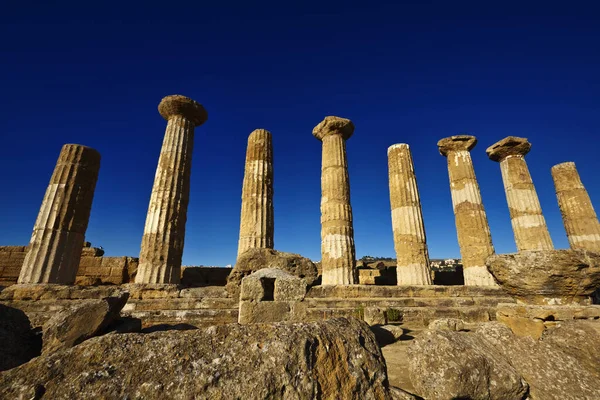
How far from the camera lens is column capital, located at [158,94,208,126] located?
36.0ft

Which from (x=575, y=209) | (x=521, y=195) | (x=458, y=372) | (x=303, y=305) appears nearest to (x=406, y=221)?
(x=521, y=195)

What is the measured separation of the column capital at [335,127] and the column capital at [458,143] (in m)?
4.62

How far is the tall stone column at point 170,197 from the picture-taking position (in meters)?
9.12

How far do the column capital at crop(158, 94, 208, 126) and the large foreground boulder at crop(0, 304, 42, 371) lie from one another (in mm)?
8944

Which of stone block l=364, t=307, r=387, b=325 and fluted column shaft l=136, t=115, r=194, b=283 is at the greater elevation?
fluted column shaft l=136, t=115, r=194, b=283

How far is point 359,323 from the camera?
7.38ft

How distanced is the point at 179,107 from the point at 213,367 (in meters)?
Answer: 11.5

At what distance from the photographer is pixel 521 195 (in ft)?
43.7

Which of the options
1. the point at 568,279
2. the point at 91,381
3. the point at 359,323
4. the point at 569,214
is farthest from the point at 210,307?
the point at 569,214

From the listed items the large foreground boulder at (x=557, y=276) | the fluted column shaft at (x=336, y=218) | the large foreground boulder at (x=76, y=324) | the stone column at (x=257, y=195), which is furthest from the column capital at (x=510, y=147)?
the large foreground boulder at (x=76, y=324)

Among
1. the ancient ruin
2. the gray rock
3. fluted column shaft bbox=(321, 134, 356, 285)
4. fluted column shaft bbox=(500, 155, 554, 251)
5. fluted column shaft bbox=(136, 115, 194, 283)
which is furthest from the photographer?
fluted column shaft bbox=(500, 155, 554, 251)

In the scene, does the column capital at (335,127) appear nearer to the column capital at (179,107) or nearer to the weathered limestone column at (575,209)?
the column capital at (179,107)

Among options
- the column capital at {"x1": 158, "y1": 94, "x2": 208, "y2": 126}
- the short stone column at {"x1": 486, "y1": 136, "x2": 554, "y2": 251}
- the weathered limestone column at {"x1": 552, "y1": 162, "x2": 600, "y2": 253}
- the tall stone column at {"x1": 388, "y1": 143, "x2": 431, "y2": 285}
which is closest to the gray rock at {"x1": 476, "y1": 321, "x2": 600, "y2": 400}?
the tall stone column at {"x1": 388, "y1": 143, "x2": 431, "y2": 285}

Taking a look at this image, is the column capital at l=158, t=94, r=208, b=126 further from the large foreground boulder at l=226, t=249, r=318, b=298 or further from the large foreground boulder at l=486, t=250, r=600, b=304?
the large foreground boulder at l=486, t=250, r=600, b=304
